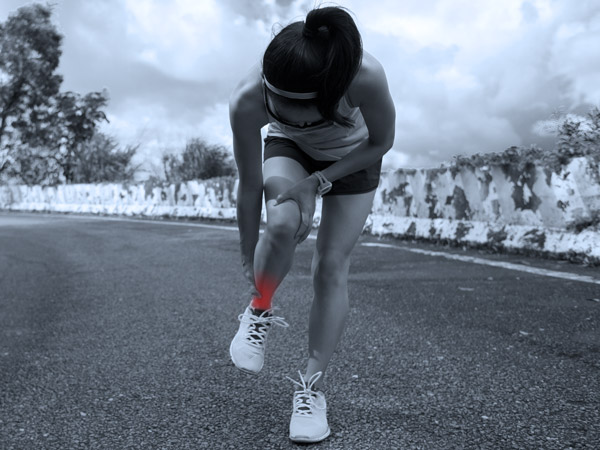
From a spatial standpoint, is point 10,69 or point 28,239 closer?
point 28,239

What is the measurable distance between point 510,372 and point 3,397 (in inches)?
91.9

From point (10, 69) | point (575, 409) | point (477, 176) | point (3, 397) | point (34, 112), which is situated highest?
point (10, 69)

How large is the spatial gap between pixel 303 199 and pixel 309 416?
2.62 feet

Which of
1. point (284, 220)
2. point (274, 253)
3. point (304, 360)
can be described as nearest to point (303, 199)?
point (284, 220)

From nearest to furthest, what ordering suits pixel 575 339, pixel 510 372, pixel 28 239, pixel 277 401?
pixel 277 401 < pixel 510 372 < pixel 575 339 < pixel 28 239

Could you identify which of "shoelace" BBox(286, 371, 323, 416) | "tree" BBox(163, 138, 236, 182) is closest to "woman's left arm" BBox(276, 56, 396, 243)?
"shoelace" BBox(286, 371, 323, 416)

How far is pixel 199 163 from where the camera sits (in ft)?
69.4

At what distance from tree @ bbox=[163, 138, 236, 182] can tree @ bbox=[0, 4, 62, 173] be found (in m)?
20.3

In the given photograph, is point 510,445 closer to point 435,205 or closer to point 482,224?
point 482,224

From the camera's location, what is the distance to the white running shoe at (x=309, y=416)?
2.30m

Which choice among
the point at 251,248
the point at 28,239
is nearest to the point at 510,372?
→ the point at 251,248

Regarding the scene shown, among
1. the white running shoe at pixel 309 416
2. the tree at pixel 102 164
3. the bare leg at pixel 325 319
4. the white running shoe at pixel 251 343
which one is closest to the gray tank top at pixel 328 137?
the bare leg at pixel 325 319

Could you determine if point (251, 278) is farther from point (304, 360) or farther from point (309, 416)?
point (304, 360)

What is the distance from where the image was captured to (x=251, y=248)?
277 centimetres
